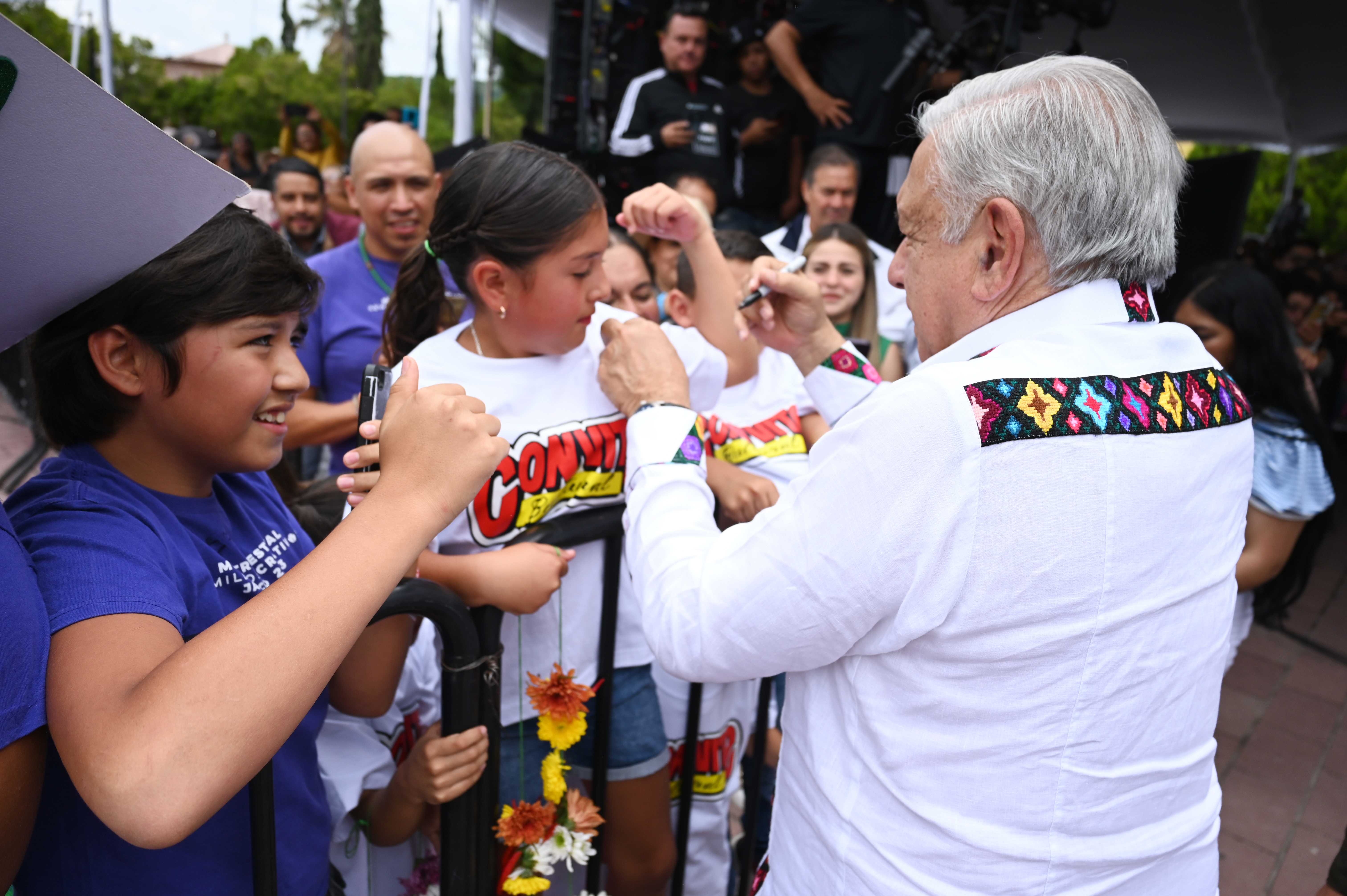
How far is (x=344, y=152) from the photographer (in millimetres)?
11203

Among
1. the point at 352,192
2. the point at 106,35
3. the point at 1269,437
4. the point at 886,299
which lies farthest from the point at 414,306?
the point at 106,35

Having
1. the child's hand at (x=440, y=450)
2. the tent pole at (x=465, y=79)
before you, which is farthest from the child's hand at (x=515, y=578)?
the tent pole at (x=465, y=79)

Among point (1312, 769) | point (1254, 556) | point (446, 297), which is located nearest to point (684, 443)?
point (446, 297)

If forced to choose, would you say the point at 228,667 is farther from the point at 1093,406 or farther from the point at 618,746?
the point at 618,746

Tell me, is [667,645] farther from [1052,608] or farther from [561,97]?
[561,97]

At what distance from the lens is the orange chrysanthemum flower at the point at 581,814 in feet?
5.08

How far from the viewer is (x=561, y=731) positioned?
153 centimetres

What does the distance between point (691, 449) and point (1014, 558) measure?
507mm

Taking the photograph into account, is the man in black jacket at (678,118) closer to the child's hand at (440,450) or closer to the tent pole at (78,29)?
the child's hand at (440,450)

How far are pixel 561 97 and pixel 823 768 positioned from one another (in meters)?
5.95

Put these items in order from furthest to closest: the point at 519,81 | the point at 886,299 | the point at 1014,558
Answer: the point at 519,81 → the point at 886,299 → the point at 1014,558

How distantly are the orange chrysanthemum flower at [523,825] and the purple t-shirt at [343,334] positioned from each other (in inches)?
64.2

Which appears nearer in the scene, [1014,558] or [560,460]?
[1014,558]

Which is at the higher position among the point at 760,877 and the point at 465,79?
the point at 465,79
